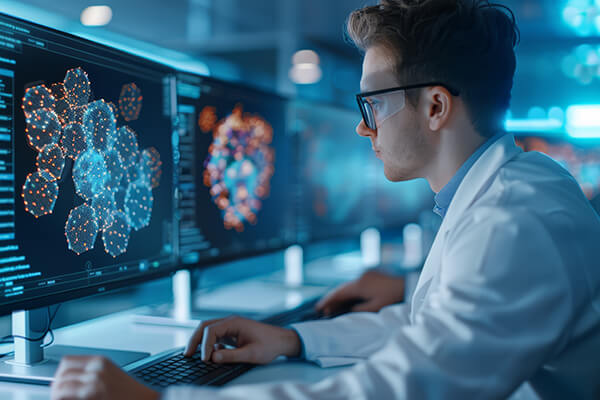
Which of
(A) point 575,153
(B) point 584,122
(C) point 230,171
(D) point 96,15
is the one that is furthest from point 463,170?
(B) point 584,122

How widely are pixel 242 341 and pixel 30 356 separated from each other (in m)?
0.40

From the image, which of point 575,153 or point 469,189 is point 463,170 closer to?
point 469,189

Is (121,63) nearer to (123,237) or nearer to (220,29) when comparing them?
(123,237)

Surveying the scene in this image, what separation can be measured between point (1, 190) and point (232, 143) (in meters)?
0.82

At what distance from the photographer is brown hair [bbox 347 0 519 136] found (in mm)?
1013

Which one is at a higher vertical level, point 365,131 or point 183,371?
point 365,131

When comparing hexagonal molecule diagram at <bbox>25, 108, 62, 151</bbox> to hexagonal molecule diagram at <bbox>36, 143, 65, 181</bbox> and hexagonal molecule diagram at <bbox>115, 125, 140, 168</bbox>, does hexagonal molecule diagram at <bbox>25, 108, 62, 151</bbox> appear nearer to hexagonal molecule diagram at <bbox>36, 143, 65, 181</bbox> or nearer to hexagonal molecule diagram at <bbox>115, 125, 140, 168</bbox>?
hexagonal molecule diagram at <bbox>36, 143, 65, 181</bbox>

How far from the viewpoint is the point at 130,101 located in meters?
1.22

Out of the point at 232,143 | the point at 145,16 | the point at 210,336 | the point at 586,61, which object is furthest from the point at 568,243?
the point at 586,61

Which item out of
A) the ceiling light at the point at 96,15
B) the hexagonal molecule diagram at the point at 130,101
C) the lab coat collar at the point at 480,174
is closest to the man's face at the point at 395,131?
the lab coat collar at the point at 480,174

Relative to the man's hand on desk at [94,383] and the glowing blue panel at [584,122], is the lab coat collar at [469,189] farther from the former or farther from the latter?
the glowing blue panel at [584,122]

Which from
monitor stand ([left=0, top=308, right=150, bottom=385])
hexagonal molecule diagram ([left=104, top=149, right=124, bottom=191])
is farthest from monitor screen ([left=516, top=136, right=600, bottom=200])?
monitor stand ([left=0, top=308, right=150, bottom=385])

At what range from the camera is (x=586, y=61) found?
4645 mm

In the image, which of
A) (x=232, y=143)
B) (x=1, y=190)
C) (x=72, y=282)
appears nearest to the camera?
(x=1, y=190)
